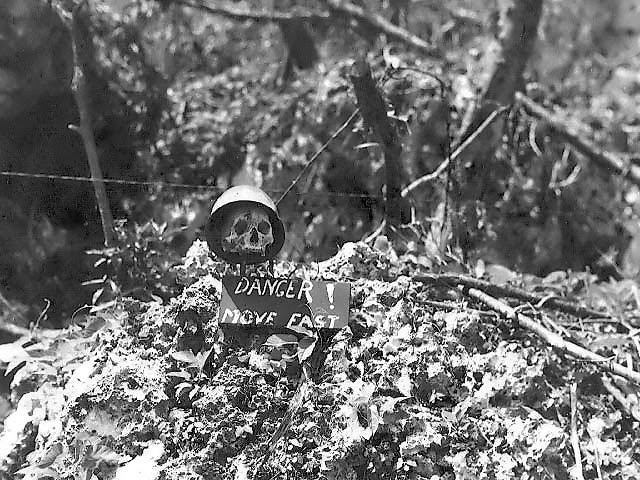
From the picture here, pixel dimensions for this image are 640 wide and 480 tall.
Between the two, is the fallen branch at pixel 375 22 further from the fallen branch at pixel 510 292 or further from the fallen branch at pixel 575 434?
the fallen branch at pixel 575 434

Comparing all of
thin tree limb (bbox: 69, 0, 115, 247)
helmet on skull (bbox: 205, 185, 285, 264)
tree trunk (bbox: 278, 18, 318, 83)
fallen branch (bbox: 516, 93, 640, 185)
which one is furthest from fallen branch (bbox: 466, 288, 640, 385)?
tree trunk (bbox: 278, 18, 318, 83)

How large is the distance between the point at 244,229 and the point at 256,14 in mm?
2311

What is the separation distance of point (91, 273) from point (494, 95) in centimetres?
179

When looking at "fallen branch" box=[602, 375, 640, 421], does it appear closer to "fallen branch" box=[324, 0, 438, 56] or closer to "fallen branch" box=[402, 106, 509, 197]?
"fallen branch" box=[402, 106, 509, 197]

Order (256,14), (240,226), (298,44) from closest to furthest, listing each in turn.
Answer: (240,226) → (298,44) → (256,14)

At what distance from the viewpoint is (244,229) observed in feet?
5.16

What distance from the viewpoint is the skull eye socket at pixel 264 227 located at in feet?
5.16

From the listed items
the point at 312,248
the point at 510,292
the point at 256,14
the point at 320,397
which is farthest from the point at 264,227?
the point at 256,14

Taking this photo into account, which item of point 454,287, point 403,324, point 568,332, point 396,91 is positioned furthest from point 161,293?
point 396,91

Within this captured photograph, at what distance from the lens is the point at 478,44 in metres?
3.71

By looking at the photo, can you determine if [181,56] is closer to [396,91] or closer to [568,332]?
[396,91]

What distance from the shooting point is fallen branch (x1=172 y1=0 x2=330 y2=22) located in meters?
3.44

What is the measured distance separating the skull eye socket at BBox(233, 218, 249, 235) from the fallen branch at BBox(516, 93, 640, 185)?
196 centimetres

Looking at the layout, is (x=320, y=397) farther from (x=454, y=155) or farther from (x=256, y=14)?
(x=256, y=14)
